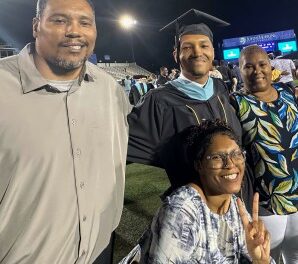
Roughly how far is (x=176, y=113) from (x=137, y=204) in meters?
2.74

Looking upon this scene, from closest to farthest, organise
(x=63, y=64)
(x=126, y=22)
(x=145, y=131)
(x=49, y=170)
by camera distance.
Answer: (x=49, y=170)
(x=63, y=64)
(x=145, y=131)
(x=126, y=22)

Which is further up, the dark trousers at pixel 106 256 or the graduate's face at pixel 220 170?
the graduate's face at pixel 220 170

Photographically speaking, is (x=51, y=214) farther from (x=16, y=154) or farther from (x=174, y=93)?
(x=174, y=93)

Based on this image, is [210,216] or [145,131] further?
[145,131]

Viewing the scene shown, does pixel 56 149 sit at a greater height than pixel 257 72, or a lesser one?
lesser

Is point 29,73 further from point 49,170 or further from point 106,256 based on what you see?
point 106,256

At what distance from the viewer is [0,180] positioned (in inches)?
57.7


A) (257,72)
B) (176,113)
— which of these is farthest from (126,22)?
(176,113)

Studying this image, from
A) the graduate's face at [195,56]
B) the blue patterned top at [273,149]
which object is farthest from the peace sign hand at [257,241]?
the graduate's face at [195,56]

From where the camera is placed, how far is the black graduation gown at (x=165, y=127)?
208 centimetres

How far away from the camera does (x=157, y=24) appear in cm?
4250

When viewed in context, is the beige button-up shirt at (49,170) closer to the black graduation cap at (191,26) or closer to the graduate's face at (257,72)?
the black graduation cap at (191,26)

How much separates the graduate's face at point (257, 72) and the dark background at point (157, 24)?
30.7 m

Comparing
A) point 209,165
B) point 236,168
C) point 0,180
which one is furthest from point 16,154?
point 236,168
